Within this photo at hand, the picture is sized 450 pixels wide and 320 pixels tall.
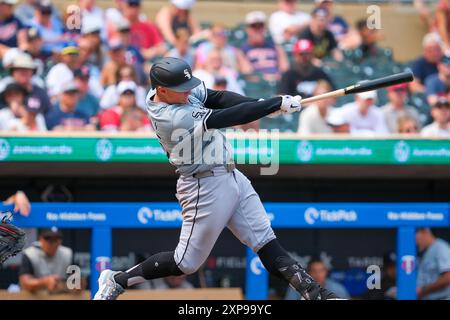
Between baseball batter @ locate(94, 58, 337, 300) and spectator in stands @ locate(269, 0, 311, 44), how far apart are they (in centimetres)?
429

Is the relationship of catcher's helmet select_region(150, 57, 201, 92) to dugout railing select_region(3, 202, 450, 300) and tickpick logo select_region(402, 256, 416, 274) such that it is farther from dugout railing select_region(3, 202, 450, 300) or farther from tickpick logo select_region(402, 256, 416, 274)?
tickpick logo select_region(402, 256, 416, 274)

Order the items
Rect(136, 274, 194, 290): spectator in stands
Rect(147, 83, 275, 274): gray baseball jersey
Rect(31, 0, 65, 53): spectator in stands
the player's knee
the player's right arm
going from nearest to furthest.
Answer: the player's right arm
Rect(147, 83, 275, 274): gray baseball jersey
the player's knee
Rect(136, 274, 194, 290): spectator in stands
Rect(31, 0, 65, 53): spectator in stands

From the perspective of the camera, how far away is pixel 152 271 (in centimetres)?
512

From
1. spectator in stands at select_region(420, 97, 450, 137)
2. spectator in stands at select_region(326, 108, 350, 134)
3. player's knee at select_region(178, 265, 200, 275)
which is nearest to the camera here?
player's knee at select_region(178, 265, 200, 275)

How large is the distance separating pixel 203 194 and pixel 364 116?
136 inches

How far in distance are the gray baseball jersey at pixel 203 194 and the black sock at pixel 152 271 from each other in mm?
64

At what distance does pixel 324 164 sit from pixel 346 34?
8.62 ft

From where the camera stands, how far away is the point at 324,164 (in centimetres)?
732

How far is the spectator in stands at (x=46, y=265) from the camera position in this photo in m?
6.70

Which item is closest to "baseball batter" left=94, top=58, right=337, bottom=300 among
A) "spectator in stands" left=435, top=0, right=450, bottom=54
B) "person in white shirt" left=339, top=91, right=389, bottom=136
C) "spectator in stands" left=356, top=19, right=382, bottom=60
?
"person in white shirt" left=339, top=91, right=389, bottom=136

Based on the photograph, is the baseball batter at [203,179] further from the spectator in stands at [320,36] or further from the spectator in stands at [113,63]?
the spectator in stands at [320,36]

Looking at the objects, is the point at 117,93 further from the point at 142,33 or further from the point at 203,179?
the point at 203,179

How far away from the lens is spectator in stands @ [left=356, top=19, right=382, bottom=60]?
9.30m
